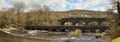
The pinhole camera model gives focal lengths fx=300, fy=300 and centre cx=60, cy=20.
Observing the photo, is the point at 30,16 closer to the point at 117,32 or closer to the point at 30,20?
the point at 30,20

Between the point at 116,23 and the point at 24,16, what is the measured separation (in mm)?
103449

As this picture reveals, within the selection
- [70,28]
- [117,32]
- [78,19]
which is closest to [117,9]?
[117,32]

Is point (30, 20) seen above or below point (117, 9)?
below

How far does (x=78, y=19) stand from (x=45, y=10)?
3385 centimetres

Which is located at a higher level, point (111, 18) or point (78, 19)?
point (111, 18)

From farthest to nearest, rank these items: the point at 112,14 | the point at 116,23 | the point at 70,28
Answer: the point at 70,28
the point at 112,14
the point at 116,23

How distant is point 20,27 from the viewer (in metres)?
132

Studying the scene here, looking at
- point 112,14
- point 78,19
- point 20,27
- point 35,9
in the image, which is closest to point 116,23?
point 112,14

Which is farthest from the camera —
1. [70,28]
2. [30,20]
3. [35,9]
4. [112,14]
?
[35,9]

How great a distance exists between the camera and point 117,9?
5881 cm

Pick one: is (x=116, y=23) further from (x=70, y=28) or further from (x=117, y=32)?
(x=70, y=28)

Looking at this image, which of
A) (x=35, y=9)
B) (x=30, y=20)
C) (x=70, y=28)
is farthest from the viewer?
(x=35, y=9)

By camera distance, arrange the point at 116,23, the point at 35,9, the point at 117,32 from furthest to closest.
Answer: the point at 35,9 < the point at 116,23 < the point at 117,32

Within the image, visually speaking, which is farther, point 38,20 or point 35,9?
point 35,9
